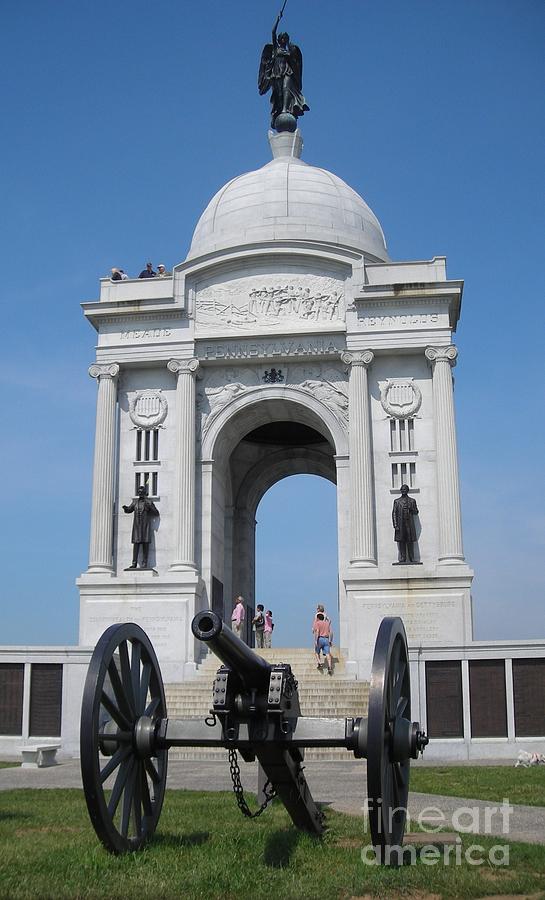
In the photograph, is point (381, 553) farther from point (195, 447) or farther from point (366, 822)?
point (366, 822)

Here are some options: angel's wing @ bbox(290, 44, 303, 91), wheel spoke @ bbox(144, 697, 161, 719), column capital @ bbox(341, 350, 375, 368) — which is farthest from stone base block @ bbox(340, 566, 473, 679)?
angel's wing @ bbox(290, 44, 303, 91)

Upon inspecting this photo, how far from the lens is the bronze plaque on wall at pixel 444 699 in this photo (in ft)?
76.8

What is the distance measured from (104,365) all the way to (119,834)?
23589mm

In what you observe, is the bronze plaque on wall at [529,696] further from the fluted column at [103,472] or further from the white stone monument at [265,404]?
the fluted column at [103,472]

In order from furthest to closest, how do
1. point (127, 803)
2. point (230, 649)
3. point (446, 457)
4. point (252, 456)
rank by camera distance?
point (252, 456), point (446, 457), point (127, 803), point (230, 649)

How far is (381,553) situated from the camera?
1133 inches

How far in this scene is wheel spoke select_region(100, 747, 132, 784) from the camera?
8036mm

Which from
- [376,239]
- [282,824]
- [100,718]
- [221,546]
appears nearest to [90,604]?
[221,546]

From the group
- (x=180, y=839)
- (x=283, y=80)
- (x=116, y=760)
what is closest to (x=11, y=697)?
(x=180, y=839)

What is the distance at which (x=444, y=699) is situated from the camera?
77.7 feet

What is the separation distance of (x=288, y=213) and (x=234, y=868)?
90.3ft

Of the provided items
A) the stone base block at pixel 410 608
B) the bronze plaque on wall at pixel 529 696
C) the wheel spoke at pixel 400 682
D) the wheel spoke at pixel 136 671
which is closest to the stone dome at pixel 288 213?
the stone base block at pixel 410 608

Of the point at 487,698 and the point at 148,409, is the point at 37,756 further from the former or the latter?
the point at 148,409

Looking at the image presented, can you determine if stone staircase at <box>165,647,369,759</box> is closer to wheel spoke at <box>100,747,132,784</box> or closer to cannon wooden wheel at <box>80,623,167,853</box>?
cannon wooden wheel at <box>80,623,167,853</box>
